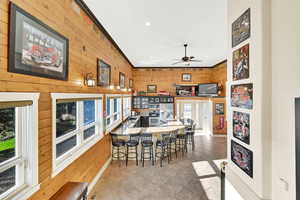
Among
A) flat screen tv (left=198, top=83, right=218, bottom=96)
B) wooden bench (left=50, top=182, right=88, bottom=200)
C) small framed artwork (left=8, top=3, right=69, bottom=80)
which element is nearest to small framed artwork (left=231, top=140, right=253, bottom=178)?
Result: wooden bench (left=50, top=182, right=88, bottom=200)

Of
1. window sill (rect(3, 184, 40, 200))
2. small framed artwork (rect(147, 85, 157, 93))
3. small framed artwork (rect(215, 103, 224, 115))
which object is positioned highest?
small framed artwork (rect(147, 85, 157, 93))

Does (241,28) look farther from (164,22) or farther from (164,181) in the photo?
(164,181)

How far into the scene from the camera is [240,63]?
1867 millimetres

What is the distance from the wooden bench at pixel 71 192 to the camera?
6.33 feet

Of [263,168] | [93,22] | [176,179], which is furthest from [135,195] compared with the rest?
[93,22]

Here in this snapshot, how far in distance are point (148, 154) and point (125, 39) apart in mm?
3859

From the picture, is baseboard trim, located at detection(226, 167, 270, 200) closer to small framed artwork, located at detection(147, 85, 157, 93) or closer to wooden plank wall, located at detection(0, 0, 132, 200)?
wooden plank wall, located at detection(0, 0, 132, 200)

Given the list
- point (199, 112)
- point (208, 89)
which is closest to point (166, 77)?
point (208, 89)

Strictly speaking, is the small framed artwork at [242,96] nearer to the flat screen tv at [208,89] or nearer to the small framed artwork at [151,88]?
the flat screen tv at [208,89]

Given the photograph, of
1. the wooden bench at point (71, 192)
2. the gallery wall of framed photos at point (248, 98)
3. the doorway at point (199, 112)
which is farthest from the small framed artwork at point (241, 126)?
the doorway at point (199, 112)

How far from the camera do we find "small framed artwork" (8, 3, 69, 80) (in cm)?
144

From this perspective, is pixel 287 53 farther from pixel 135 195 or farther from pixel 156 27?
pixel 135 195

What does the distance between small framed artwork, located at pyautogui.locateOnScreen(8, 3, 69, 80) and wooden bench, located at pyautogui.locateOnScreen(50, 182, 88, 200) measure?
5.21ft

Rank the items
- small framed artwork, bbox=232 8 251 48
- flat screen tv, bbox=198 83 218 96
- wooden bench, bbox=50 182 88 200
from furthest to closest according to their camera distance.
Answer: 1. flat screen tv, bbox=198 83 218 96
2. wooden bench, bbox=50 182 88 200
3. small framed artwork, bbox=232 8 251 48
